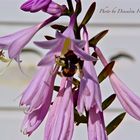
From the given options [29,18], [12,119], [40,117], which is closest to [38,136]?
[12,119]

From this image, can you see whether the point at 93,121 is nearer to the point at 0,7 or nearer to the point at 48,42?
the point at 48,42

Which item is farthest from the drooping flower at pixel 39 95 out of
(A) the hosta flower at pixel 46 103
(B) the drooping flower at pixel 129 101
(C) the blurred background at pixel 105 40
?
(C) the blurred background at pixel 105 40

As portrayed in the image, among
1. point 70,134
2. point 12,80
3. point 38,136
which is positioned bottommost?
point 38,136

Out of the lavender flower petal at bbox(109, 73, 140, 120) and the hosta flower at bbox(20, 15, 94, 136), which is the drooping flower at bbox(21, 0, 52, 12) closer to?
the hosta flower at bbox(20, 15, 94, 136)

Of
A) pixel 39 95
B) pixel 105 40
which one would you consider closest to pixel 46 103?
pixel 39 95

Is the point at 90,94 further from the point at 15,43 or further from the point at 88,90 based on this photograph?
Answer: the point at 15,43

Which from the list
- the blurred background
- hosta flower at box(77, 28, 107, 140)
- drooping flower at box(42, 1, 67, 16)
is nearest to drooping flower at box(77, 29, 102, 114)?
hosta flower at box(77, 28, 107, 140)

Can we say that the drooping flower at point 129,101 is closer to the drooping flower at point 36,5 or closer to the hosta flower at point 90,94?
the hosta flower at point 90,94
